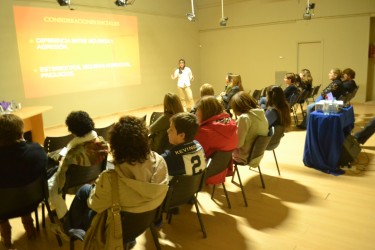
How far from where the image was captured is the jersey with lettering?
2244mm

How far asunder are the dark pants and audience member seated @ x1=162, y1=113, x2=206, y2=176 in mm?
595

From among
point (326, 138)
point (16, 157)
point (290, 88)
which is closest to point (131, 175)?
point (16, 157)

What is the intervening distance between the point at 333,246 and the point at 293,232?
0.31m

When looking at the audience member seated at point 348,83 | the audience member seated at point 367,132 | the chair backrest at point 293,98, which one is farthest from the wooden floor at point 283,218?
the audience member seated at point 348,83

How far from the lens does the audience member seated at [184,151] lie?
2246mm

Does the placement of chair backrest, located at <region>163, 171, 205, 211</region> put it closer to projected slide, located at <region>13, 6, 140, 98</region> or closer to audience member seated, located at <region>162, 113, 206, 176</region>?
audience member seated, located at <region>162, 113, 206, 176</region>

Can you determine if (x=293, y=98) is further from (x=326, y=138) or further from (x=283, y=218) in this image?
(x=283, y=218)

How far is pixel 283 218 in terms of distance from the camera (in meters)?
2.84

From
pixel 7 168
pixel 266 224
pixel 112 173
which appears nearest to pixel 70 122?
pixel 7 168

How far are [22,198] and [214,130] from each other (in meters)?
1.54

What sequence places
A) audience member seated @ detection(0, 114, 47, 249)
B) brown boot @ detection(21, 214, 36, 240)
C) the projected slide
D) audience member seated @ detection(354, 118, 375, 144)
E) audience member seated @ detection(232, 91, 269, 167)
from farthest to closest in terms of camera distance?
1. the projected slide
2. audience member seated @ detection(354, 118, 375, 144)
3. audience member seated @ detection(232, 91, 269, 167)
4. brown boot @ detection(21, 214, 36, 240)
5. audience member seated @ detection(0, 114, 47, 249)

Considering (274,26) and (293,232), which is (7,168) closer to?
(293,232)

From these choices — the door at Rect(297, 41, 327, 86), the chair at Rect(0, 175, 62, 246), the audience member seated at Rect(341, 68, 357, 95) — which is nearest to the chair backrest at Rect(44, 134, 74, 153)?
the chair at Rect(0, 175, 62, 246)

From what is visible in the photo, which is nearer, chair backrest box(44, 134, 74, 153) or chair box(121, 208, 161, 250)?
chair box(121, 208, 161, 250)
